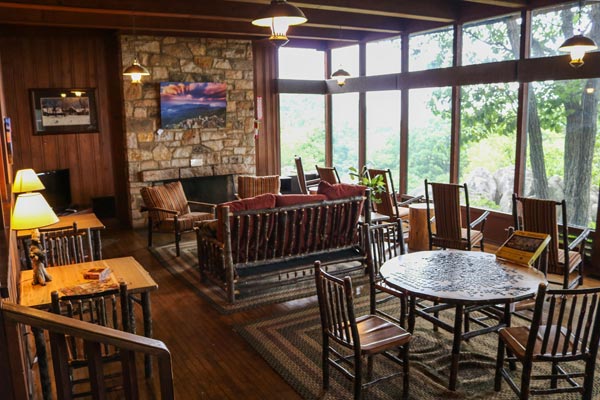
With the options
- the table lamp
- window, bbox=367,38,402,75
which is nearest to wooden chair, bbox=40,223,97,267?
the table lamp

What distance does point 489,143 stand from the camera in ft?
23.8

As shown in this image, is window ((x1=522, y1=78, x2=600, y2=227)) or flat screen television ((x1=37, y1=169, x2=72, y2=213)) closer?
window ((x1=522, y1=78, x2=600, y2=227))

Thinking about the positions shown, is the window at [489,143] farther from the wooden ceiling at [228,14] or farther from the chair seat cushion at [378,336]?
the chair seat cushion at [378,336]

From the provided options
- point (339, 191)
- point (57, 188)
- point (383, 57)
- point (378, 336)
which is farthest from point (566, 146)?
point (57, 188)

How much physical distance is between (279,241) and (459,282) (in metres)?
2.15

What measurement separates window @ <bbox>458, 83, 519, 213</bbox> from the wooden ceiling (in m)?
1.08

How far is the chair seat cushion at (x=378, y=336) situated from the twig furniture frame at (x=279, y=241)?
69.9 inches

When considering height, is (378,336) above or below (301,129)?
below

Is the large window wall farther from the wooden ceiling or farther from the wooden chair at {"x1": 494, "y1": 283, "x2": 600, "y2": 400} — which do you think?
the wooden chair at {"x1": 494, "y1": 283, "x2": 600, "y2": 400}

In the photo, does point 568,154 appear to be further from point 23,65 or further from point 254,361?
point 23,65

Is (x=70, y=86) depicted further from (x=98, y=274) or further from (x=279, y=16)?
(x=279, y=16)

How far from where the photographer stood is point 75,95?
8.13 m

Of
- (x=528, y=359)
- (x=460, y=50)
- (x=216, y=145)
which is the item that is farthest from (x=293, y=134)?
(x=528, y=359)

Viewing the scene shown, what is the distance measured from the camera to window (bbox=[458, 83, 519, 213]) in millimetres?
6969
